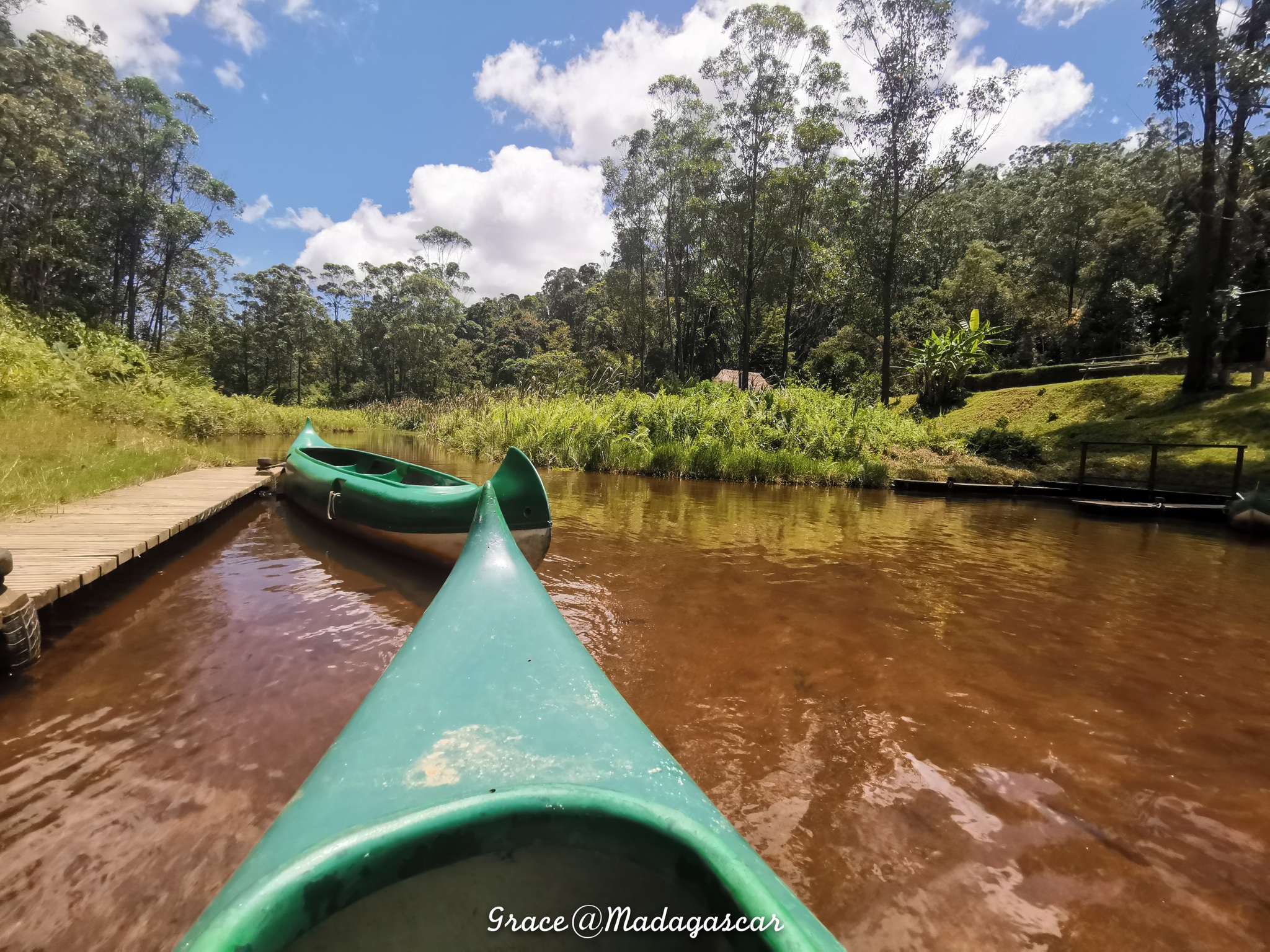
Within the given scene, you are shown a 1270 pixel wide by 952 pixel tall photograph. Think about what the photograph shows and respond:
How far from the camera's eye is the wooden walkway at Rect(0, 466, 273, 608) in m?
3.46

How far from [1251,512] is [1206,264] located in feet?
29.7

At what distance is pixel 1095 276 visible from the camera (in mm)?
25547

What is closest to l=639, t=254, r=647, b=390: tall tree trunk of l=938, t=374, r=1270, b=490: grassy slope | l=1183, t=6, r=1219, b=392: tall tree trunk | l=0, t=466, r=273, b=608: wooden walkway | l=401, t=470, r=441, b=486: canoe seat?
l=938, t=374, r=1270, b=490: grassy slope

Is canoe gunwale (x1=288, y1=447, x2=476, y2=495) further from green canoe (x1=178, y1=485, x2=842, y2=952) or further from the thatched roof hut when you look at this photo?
the thatched roof hut

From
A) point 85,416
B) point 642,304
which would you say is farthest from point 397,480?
point 642,304

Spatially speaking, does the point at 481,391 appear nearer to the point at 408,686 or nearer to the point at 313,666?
the point at 313,666

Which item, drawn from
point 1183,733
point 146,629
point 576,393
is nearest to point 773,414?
point 576,393

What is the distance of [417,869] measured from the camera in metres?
0.88

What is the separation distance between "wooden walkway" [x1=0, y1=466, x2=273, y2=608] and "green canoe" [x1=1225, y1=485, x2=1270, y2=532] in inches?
497

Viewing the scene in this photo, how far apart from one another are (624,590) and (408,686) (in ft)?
10.5

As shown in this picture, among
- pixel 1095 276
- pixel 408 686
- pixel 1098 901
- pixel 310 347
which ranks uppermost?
pixel 1095 276

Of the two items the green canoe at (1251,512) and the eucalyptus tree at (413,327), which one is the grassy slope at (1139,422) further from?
the eucalyptus tree at (413,327)

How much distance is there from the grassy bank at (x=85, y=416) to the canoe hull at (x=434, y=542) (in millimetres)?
2690

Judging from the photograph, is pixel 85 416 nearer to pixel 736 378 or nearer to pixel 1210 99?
pixel 736 378
